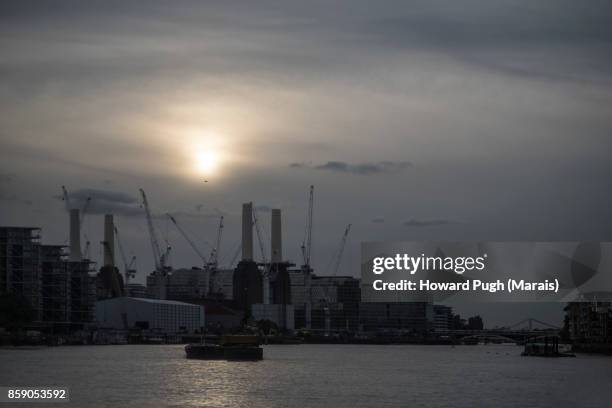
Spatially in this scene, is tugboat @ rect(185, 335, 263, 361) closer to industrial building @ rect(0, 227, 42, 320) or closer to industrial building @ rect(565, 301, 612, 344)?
industrial building @ rect(565, 301, 612, 344)

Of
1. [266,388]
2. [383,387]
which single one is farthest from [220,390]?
[383,387]

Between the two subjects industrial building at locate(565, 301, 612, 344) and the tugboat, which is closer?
the tugboat

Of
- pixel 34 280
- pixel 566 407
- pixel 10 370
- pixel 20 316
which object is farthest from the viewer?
pixel 34 280

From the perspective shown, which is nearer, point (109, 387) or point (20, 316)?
point (109, 387)

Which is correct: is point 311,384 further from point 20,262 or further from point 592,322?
point 20,262

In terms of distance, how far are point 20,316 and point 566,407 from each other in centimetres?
12711

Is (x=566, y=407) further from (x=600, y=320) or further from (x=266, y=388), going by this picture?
(x=600, y=320)

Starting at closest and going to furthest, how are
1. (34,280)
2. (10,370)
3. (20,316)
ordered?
(10,370), (20,316), (34,280)

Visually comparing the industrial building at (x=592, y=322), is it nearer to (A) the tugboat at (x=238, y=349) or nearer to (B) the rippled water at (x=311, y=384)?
(B) the rippled water at (x=311, y=384)

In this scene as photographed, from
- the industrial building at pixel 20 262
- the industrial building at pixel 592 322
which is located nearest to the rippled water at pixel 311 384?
the industrial building at pixel 592 322

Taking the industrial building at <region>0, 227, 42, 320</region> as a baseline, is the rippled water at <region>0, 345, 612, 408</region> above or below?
below

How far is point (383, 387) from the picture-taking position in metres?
71.4

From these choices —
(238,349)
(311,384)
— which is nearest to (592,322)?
(238,349)

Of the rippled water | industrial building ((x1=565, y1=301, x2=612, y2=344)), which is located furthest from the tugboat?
industrial building ((x1=565, y1=301, x2=612, y2=344))
